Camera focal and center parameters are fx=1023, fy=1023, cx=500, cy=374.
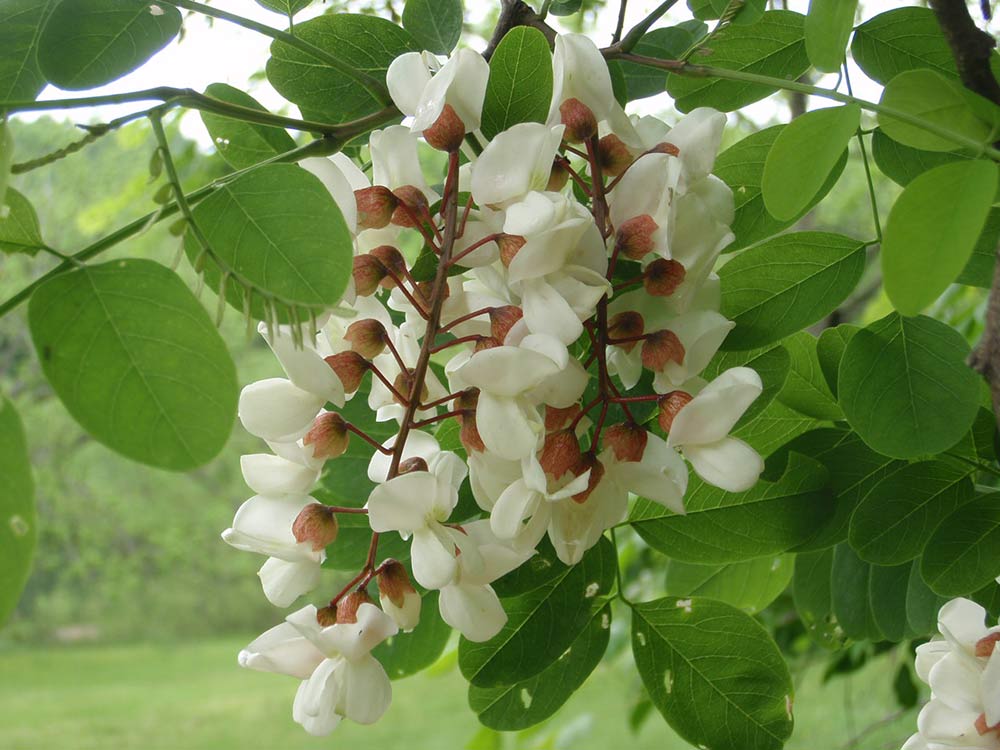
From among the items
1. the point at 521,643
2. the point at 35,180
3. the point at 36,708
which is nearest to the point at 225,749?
the point at 36,708

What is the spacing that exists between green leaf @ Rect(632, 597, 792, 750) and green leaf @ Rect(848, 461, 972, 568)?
0.20 feet

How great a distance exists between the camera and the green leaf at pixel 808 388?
468 millimetres

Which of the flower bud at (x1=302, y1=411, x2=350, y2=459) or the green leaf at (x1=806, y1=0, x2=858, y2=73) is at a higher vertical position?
the green leaf at (x1=806, y1=0, x2=858, y2=73)

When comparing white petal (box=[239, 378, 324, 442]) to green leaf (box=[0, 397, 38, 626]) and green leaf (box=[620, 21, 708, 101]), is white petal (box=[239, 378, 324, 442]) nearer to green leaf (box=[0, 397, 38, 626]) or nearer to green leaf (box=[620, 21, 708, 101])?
green leaf (box=[0, 397, 38, 626])

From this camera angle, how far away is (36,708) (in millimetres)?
5594

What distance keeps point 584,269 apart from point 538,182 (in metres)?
0.04

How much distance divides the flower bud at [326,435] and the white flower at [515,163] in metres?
0.09

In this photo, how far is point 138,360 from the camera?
0.29 metres

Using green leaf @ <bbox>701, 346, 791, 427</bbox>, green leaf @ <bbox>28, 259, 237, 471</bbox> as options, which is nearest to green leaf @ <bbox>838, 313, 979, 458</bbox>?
green leaf @ <bbox>701, 346, 791, 427</bbox>

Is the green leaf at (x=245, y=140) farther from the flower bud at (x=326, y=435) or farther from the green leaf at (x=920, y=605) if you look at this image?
the green leaf at (x=920, y=605)

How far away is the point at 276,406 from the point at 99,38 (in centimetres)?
15

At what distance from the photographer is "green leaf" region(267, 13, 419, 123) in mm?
436

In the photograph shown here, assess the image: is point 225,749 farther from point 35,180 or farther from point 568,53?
point 568,53

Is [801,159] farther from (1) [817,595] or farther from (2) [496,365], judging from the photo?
(1) [817,595]
